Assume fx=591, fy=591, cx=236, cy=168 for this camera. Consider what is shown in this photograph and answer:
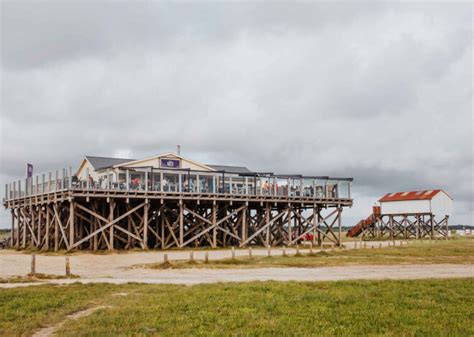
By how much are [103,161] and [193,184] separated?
9735 mm

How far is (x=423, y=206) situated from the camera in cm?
8175

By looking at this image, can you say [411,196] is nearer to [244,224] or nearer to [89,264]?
[244,224]

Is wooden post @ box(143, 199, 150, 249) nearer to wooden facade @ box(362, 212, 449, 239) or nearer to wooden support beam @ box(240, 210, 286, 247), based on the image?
wooden support beam @ box(240, 210, 286, 247)

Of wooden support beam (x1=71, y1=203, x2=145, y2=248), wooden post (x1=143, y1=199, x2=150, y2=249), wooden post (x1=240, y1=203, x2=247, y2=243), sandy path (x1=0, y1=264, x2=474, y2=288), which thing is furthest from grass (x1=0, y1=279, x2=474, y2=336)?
wooden post (x1=240, y1=203, x2=247, y2=243)

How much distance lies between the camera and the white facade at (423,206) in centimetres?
8141

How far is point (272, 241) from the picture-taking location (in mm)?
55469

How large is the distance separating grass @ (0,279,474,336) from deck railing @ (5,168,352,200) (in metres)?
24.3

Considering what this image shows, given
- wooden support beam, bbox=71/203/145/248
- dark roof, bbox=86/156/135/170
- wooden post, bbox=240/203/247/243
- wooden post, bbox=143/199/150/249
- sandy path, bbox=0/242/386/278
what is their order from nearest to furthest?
sandy path, bbox=0/242/386/278 → wooden support beam, bbox=71/203/145/248 → wooden post, bbox=143/199/150/249 → wooden post, bbox=240/203/247/243 → dark roof, bbox=86/156/135/170

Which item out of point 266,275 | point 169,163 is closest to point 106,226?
point 169,163

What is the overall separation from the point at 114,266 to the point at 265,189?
21.9 meters

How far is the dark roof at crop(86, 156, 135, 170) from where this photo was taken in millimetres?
51184

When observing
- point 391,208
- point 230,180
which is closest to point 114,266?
point 230,180

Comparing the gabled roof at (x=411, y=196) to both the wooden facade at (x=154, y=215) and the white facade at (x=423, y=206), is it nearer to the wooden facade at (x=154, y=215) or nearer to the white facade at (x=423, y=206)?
the white facade at (x=423, y=206)

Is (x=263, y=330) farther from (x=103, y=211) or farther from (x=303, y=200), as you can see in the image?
(x=303, y=200)
